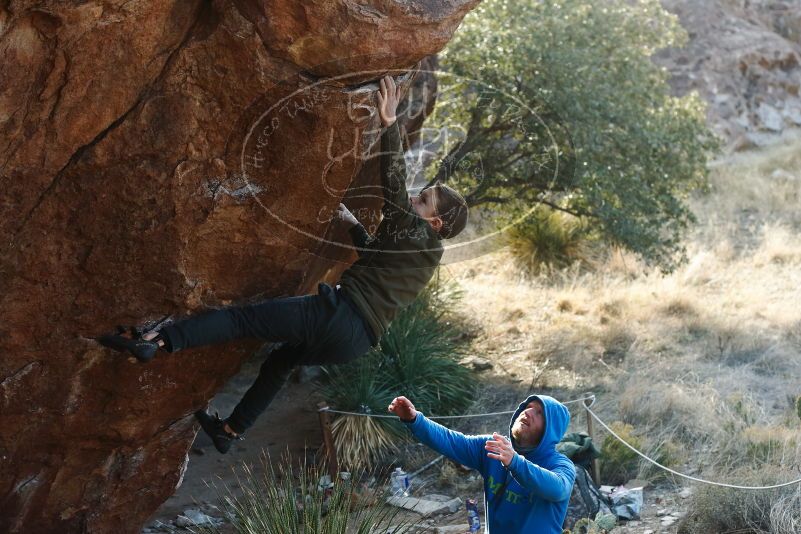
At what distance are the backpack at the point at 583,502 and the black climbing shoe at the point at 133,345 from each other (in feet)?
10.2

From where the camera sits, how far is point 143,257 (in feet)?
17.4

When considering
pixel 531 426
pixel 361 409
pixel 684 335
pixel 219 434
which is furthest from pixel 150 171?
pixel 684 335

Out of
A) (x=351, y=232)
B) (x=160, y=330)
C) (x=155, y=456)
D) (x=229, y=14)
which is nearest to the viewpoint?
(x=229, y=14)

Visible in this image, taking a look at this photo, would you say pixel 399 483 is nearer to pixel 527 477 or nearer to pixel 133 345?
A: pixel 133 345

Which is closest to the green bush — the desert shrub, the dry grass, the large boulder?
the dry grass

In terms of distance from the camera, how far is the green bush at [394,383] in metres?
8.82

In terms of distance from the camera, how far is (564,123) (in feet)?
36.4

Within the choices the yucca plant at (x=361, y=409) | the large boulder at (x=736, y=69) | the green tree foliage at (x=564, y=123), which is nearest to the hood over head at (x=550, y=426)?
the yucca plant at (x=361, y=409)

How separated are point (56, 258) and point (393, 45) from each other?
207cm

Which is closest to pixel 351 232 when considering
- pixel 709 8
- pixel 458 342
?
pixel 458 342

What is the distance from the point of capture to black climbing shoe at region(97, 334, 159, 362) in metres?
4.97

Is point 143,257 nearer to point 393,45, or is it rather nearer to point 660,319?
point 393,45

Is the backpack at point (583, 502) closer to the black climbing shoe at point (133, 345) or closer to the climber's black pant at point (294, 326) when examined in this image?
the climber's black pant at point (294, 326)

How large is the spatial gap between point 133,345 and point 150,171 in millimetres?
890
